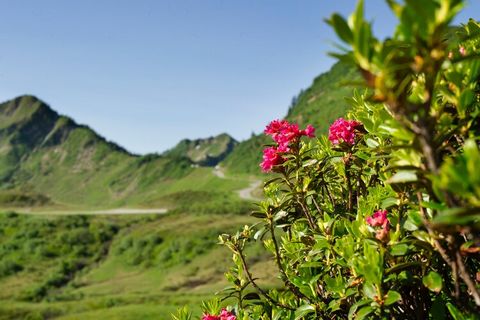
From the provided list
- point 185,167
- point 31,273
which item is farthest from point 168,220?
point 185,167

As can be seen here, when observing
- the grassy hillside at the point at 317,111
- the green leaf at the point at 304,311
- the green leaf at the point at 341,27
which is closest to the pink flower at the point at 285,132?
the green leaf at the point at 304,311

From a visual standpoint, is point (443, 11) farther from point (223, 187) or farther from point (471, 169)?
point (223, 187)

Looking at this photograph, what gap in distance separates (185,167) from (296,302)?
78.9m

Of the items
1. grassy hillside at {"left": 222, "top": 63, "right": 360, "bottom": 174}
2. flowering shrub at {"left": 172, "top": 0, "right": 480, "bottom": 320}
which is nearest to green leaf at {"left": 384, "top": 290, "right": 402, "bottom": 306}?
flowering shrub at {"left": 172, "top": 0, "right": 480, "bottom": 320}

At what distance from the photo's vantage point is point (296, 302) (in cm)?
292

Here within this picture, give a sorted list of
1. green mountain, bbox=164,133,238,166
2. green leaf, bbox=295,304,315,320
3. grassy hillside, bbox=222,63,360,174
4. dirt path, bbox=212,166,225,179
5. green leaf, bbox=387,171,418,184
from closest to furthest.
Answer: green leaf, bbox=387,171,418,184 < green leaf, bbox=295,304,315,320 < grassy hillside, bbox=222,63,360,174 < dirt path, bbox=212,166,225,179 < green mountain, bbox=164,133,238,166

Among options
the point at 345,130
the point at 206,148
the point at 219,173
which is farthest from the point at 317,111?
the point at 206,148

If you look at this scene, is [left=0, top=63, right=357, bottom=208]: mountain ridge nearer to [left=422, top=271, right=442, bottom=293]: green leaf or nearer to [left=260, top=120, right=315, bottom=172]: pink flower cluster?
[left=260, top=120, right=315, bottom=172]: pink flower cluster

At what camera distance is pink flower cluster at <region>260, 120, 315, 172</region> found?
9.64ft

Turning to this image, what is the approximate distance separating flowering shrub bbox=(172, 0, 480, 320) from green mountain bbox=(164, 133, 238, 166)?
14462 cm

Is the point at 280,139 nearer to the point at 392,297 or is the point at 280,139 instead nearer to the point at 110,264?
the point at 392,297

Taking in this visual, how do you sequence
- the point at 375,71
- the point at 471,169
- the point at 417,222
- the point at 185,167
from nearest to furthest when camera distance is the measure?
the point at 471,169 < the point at 375,71 < the point at 417,222 < the point at 185,167

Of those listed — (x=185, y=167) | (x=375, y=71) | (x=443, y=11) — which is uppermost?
(x=185, y=167)

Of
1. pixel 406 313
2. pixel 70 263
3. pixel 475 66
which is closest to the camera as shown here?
pixel 475 66
